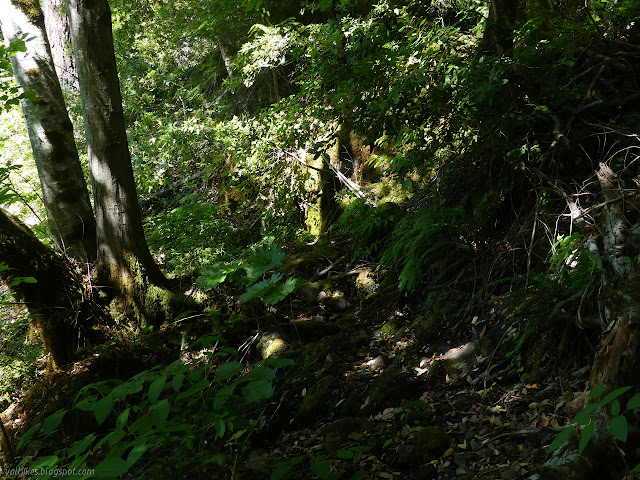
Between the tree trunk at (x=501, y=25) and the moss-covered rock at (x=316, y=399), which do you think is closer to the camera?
the moss-covered rock at (x=316, y=399)

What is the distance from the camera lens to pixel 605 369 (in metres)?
2.04

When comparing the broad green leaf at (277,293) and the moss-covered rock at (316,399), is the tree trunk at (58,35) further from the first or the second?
the moss-covered rock at (316,399)

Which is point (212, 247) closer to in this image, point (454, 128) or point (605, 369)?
point (454, 128)

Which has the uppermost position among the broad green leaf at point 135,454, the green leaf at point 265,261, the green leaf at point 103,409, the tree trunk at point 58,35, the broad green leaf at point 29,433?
the tree trunk at point 58,35

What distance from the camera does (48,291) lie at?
460cm

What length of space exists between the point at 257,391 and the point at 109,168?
4.15 metres

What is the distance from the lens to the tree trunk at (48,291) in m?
4.43

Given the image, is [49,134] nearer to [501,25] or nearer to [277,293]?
[277,293]

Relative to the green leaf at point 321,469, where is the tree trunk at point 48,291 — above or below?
above

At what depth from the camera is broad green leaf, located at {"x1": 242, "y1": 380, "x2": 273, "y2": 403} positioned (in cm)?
158

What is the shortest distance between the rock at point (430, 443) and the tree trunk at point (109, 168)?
3522mm

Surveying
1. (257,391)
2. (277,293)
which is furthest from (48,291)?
(257,391)

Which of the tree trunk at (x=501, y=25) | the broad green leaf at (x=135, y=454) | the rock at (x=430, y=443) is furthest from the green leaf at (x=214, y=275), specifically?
the tree trunk at (x=501, y=25)

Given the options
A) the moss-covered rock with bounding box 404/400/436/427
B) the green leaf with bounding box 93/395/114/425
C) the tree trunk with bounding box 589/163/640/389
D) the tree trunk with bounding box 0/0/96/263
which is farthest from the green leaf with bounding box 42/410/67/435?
the tree trunk with bounding box 0/0/96/263
